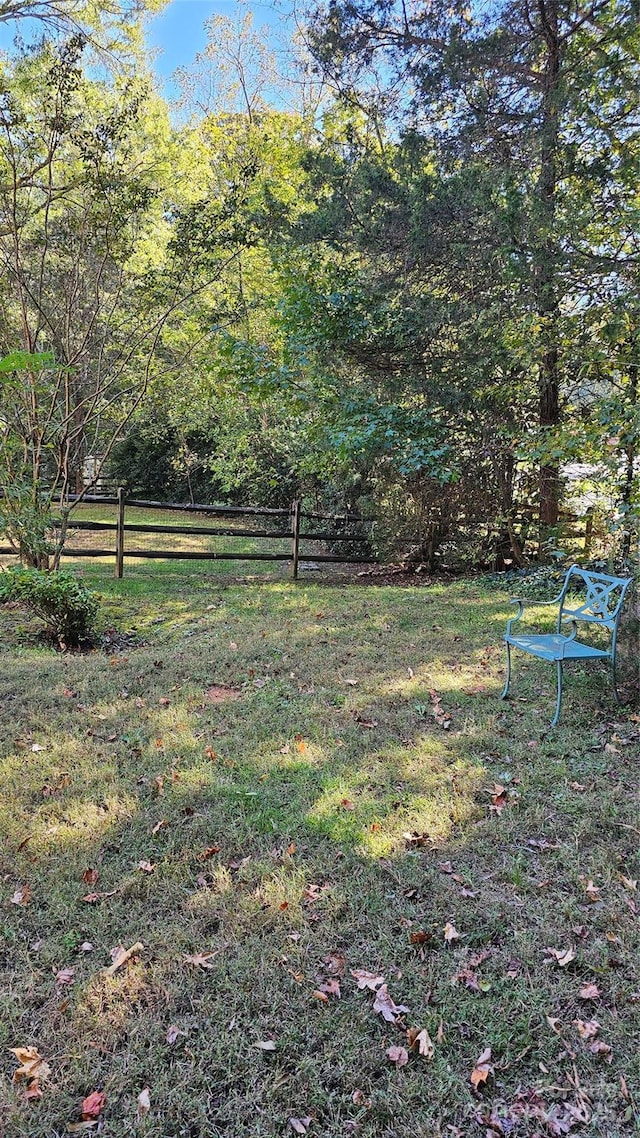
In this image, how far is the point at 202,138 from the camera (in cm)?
1311

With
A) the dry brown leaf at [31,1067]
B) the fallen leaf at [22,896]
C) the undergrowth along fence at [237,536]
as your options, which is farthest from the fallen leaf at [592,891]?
the undergrowth along fence at [237,536]

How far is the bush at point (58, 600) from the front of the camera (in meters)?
5.00

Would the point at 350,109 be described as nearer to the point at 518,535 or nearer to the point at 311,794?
the point at 518,535

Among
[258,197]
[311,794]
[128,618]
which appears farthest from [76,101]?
[311,794]

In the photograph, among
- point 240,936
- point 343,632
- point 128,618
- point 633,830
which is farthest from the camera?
point 128,618

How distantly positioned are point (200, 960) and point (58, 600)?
12.5 feet

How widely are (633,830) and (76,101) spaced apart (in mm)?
7751

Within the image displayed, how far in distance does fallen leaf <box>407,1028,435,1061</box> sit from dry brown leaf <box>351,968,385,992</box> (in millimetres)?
176

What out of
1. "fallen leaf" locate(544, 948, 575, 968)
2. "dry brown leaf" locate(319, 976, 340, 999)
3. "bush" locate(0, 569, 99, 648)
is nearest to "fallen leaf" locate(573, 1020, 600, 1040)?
"fallen leaf" locate(544, 948, 575, 968)

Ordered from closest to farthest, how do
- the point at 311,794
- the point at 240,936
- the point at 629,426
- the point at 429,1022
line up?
the point at 429,1022 → the point at 240,936 → the point at 311,794 → the point at 629,426

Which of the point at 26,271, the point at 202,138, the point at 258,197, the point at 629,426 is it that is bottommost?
the point at 629,426

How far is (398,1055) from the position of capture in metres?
1.71

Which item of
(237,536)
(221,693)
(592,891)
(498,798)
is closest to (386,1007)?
(592,891)

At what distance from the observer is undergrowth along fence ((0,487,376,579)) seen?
782cm
